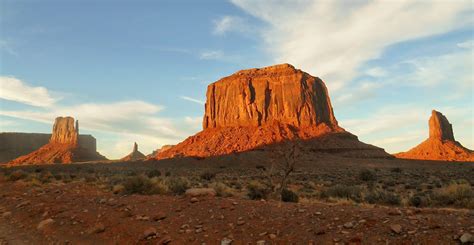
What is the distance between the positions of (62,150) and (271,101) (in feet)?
269

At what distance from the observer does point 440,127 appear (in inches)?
4400

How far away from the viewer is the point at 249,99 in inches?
4023

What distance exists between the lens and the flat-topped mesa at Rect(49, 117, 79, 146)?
145250mm

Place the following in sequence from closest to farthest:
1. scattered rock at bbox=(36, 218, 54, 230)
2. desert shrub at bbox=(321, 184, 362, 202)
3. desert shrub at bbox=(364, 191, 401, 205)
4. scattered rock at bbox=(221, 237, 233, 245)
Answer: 1. scattered rock at bbox=(221, 237, 233, 245)
2. scattered rock at bbox=(36, 218, 54, 230)
3. desert shrub at bbox=(364, 191, 401, 205)
4. desert shrub at bbox=(321, 184, 362, 202)

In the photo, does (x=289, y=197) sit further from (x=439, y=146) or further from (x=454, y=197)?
(x=439, y=146)

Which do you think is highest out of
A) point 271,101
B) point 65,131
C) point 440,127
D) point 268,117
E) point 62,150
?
point 271,101

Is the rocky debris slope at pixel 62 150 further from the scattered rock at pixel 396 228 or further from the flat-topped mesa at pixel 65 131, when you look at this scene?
the scattered rock at pixel 396 228

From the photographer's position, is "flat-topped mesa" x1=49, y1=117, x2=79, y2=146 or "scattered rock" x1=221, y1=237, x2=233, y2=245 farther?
"flat-topped mesa" x1=49, y1=117, x2=79, y2=146

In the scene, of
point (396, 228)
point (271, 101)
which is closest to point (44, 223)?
point (396, 228)

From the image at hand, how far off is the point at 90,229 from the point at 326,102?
98.3 m

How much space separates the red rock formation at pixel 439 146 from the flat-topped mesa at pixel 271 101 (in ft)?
97.7

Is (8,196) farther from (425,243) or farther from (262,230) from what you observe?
(425,243)

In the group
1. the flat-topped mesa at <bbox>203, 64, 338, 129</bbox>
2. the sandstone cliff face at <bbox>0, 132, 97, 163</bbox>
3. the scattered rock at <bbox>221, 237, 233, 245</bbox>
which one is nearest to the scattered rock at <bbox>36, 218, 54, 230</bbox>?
the scattered rock at <bbox>221, 237, 233, 245</bbox>

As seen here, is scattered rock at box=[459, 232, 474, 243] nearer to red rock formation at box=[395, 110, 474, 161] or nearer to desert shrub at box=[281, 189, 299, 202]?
desert shrub at box=[281, 189, 299, 202]
